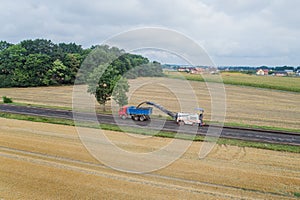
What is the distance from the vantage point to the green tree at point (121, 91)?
108 feet

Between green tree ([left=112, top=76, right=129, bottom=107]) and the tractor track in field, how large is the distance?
1632cm

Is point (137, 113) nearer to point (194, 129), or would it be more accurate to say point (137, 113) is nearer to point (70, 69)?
point (194, 129)

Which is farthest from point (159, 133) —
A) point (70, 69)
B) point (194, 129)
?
point (70, 69)

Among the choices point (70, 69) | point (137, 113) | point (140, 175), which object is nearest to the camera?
point (140, 175)

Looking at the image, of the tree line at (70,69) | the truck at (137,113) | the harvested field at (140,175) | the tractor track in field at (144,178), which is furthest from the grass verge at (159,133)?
the tractor track in field at (144,178)

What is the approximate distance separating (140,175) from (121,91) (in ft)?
62.9

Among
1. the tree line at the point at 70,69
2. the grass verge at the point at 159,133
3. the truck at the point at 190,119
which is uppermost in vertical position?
the tree line at the point at 70,69

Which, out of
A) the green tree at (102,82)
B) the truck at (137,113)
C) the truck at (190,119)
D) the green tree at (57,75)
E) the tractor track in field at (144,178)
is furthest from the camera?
the green tree at (57,75)

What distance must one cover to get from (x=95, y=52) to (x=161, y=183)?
25.6m

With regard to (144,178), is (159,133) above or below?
above

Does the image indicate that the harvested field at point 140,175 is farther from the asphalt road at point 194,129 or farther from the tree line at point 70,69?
the tree line at point 70,69

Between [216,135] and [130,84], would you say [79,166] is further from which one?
[130,84]

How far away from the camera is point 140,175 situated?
Answer: 1488 centimetres

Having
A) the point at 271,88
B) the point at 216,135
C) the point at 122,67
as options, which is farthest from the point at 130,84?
the point at 271,88
